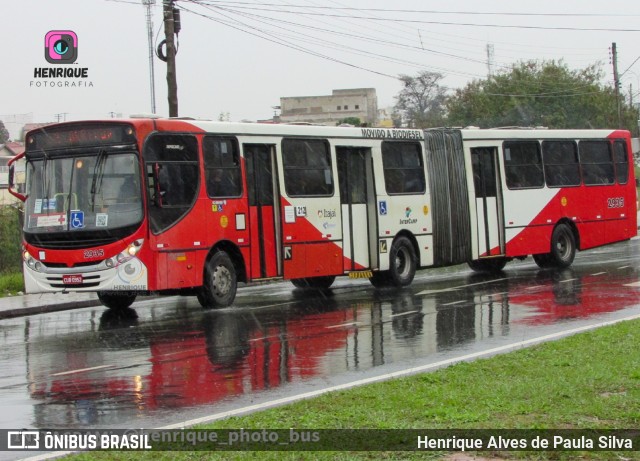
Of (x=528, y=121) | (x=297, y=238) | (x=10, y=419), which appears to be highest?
(x=528, y=121)

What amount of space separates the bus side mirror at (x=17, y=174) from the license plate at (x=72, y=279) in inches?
70.0

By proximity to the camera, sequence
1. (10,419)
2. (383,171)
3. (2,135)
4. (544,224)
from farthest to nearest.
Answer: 1. (2,135)
2. (544,224)
3. (383,171)
4. (10,419)

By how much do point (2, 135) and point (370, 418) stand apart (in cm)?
9554

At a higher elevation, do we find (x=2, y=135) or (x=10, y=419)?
(x=2, y=135)

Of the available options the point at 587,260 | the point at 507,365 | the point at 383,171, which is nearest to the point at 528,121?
the point at 587,260

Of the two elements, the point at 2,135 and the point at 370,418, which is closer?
the point at 370,418

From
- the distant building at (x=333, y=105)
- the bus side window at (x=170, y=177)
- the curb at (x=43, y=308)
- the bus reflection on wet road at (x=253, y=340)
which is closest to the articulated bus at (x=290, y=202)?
the bus side window at (x=170, y=177)

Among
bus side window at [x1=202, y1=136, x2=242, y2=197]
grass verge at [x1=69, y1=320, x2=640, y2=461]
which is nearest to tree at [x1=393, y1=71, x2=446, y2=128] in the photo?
bus side window at [x1=202, y1=136, x2=242, y2=197]

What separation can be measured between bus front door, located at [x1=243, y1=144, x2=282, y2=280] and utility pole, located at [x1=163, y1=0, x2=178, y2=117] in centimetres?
652

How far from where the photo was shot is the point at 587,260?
28.8 meters

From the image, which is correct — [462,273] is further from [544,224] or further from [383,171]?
[383,171]

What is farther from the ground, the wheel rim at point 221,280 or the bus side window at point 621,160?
the bus side window at point 621,160

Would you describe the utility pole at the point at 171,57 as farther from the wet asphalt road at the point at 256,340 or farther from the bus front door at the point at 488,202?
the bus front door at the point at 488,202

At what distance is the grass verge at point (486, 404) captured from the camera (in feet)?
24.1
